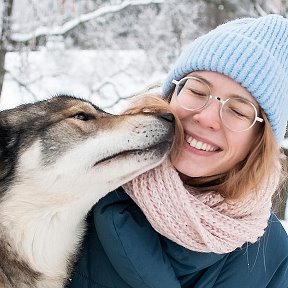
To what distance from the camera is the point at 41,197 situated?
1.91 meters

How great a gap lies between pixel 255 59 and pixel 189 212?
1.81 ft

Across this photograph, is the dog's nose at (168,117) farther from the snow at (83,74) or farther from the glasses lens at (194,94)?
the snow at (83,74)

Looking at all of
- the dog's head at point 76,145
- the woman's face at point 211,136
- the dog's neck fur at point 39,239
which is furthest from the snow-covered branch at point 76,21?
the woman's face at point 211,136

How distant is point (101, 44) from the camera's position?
9195 millimetres

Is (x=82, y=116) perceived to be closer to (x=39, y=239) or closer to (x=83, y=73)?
(x=39, y=239)

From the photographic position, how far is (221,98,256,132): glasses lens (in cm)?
180

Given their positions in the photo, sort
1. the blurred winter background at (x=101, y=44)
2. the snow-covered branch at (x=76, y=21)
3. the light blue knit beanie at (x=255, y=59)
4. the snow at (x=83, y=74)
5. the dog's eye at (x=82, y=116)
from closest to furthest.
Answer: the light blue knit beanie at (x=255, y=59), the dog's eye at (x=82, y=116), the snow-covered branch at (x=76, y=21), the blurred winter background at (x=101, y=44), the snow at (x=83, y=74)

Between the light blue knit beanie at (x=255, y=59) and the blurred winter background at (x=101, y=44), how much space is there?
603 centimetres

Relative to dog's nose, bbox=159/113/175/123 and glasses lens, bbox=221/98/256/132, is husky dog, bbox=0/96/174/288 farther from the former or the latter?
glasses lens, bbox=221/98/256/132

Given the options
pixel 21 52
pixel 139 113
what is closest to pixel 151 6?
pixel 21 52

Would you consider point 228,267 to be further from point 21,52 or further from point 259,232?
point 21,52

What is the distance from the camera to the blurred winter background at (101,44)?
8172mm

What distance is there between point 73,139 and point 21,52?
644cm

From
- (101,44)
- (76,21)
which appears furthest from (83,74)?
(76,21)
